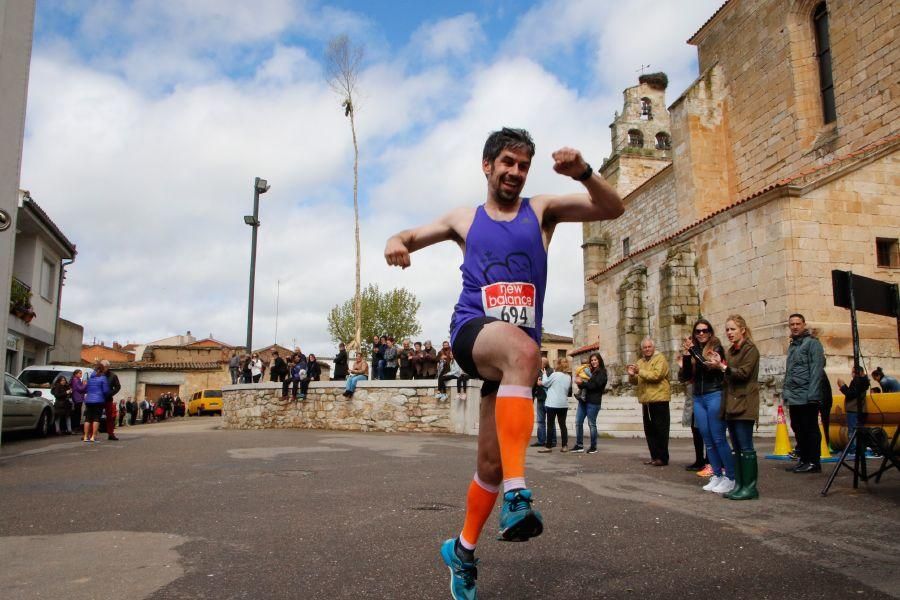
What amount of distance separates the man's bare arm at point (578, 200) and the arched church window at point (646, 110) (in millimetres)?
43728

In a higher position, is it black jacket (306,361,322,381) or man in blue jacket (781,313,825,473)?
black jacket (306,361,322,381)

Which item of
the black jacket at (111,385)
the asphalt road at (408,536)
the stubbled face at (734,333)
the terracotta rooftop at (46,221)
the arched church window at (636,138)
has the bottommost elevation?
the asphalt road at (408,536)

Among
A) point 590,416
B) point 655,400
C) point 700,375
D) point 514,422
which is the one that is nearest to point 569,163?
point 514,422

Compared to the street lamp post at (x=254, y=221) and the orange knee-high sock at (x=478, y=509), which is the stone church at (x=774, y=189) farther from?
the orange knee-high sock at (x=478, y=509)

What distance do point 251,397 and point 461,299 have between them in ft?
64.2

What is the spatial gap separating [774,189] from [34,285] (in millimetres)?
26258

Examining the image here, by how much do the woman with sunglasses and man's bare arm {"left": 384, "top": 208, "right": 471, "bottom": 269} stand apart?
4.60 m

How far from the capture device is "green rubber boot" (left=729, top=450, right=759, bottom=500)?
6.29 m

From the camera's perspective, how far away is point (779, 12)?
2316 centimetres

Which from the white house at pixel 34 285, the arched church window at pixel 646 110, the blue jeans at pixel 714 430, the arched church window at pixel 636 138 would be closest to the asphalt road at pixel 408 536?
the blue jeans at pixel 714 430

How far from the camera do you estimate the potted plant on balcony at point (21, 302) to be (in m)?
23.3

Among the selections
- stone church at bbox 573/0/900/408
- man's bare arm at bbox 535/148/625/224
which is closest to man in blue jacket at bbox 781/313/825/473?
man's bare arm at bbox 535/148/625/224

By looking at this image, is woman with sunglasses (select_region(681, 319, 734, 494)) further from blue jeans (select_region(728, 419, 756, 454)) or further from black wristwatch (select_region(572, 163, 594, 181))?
black wristwatch (select_region(572, 163, 594, 181))

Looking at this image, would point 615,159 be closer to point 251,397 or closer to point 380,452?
point 251,397
